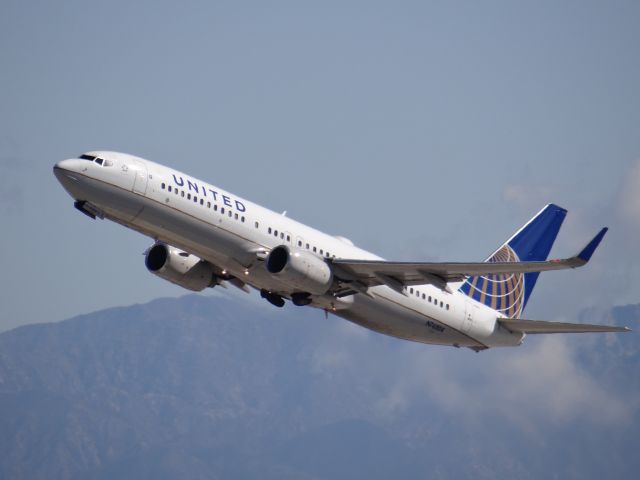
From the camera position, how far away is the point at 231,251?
5406 cm

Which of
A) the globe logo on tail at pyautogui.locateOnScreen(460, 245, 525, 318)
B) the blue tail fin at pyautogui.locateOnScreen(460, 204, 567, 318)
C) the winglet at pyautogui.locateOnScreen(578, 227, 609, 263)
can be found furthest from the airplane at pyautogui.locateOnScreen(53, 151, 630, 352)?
the blue tail fin at pyautogui.locateOnScreen(460, 204, 567, 318)

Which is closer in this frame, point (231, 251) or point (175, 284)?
point (231, 251)

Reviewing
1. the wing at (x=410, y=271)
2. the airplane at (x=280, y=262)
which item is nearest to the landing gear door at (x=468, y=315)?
the airplane at (x=280, y=262)

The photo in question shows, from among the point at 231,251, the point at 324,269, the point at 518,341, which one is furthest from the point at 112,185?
the point at 518,341

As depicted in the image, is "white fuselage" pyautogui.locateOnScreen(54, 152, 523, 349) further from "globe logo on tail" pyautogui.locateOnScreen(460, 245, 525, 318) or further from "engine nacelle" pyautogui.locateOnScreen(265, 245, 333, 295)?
"globe logo on tail" pyautogui.locateOnScreen(460, 245, 525, 318)

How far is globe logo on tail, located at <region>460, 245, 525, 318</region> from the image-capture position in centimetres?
6594

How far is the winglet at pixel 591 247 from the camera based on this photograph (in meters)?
49.5

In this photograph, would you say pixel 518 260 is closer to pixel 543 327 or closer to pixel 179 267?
pixel 543 327

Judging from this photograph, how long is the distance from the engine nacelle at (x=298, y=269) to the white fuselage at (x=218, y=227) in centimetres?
61

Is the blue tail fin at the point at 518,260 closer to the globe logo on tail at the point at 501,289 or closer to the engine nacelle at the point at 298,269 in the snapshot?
the globe logo on tail at the point at 501,289

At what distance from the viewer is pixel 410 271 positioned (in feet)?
184

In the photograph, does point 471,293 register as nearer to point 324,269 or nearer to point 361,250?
point 361,250

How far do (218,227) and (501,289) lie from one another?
20.5 meters

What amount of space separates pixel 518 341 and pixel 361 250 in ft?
34.9
